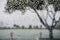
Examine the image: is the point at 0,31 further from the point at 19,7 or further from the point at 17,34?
the point at 19,7

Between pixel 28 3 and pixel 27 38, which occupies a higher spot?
pixel 28 3

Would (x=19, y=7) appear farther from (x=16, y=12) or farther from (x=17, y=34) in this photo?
(x=17, y=34)

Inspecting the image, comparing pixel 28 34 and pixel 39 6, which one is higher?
pixel 39 6

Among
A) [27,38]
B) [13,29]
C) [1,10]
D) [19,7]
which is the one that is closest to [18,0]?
[19,7]

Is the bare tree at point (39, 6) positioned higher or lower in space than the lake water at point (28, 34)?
higher

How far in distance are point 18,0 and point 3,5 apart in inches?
10.5

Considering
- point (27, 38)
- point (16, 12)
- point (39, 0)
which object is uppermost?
point (39, 0)

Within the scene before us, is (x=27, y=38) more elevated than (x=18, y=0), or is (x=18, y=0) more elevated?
(x=18, y=0)

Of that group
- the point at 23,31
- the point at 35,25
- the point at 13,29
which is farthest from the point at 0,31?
the point at 35,25

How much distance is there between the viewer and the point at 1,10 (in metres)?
2.62

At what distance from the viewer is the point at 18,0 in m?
2.66

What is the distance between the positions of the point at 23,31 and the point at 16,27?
136 millimetres

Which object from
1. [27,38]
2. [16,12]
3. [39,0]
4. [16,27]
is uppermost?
[39,0]

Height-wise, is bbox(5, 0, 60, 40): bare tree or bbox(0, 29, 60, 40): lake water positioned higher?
bbox(5, 0, 60, 40): bare tree
